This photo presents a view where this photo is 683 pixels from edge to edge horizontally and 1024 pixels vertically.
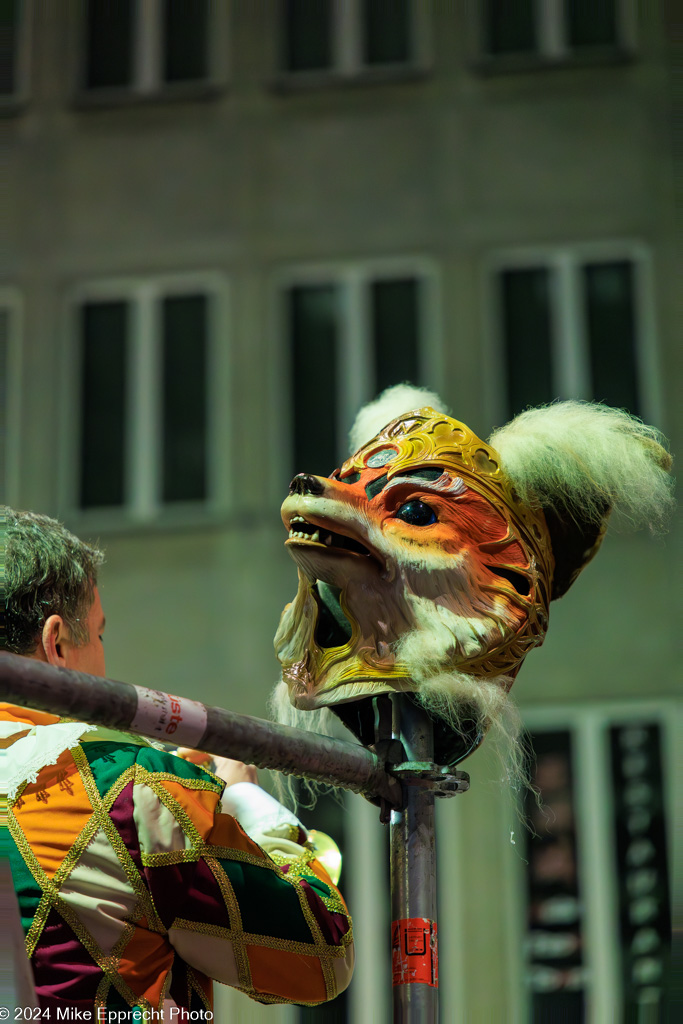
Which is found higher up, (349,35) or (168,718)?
(349,35)

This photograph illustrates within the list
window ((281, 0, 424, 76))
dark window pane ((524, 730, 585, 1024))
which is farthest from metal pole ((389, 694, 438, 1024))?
window ((281, 0, 424, 76))

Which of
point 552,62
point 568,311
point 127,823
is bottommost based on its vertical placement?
point 127,823

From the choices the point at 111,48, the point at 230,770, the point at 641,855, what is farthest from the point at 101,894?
the point at 111,48

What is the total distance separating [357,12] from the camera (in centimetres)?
886

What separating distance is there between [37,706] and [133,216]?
7.61 metres

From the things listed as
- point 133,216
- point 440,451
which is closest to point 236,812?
point 440,451

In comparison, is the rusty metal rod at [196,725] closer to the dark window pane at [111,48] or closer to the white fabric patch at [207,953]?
the white fabric patch at [207,953]

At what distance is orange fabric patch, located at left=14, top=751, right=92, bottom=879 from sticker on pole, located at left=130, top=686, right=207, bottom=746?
0.23m

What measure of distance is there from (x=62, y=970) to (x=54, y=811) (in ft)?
0.64

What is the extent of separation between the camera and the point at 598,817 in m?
7.62

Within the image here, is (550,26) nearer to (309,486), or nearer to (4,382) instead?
(4,382)

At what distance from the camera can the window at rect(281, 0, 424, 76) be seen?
8.78 m

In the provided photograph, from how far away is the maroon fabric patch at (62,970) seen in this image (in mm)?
1784

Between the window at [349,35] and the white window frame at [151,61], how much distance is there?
0.40 metres
